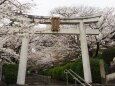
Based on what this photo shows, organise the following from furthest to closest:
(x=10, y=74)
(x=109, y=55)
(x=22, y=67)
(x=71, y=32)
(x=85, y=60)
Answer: (x=71, y=32), (x=85, y=60), (x=10, y=74), (x=22, y=67), (x=109, y=55)

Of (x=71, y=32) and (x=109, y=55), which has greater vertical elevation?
(x=71, y=32)

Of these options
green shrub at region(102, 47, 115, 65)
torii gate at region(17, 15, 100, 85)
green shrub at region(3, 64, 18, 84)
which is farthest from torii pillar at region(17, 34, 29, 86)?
green shrub at region(102, 47, 115, 65)

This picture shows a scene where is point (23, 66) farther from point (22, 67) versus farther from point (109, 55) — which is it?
point (109, 55)

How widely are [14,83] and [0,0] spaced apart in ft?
28.1

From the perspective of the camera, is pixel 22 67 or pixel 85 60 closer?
pixel 22 67

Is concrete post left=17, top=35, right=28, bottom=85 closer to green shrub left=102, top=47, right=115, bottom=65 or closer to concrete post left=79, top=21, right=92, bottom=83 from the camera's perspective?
concrete post left=79, top=21, right=92, bottom=83

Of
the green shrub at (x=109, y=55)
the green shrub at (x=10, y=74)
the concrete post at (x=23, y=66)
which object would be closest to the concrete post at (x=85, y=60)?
the green shrub at (x=109, y=55)

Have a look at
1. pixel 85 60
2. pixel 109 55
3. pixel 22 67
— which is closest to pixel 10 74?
pixel 22 67

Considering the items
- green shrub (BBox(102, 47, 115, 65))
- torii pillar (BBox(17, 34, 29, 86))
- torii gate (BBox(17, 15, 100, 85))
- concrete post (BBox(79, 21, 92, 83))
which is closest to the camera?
green shrub (BBox(102, 47, 115, 65))

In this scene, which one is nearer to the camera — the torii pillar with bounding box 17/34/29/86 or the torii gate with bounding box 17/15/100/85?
the torii pillar with bounding box 17/34/29/86

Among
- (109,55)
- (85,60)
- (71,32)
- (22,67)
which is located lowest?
(22,67)

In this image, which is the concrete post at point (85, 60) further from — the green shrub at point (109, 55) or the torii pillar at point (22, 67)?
the torii pillar at point (22, 67)

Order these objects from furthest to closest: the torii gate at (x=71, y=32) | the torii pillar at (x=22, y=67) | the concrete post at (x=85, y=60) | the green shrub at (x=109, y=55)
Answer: the concrete post at (x=85, y=60) → the torii gate at (x=71, y=32) → the torii pillar at (x=22, y=67) → the green shrub at (x=109, y=55)

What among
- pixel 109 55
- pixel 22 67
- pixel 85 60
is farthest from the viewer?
pixel 85 60
